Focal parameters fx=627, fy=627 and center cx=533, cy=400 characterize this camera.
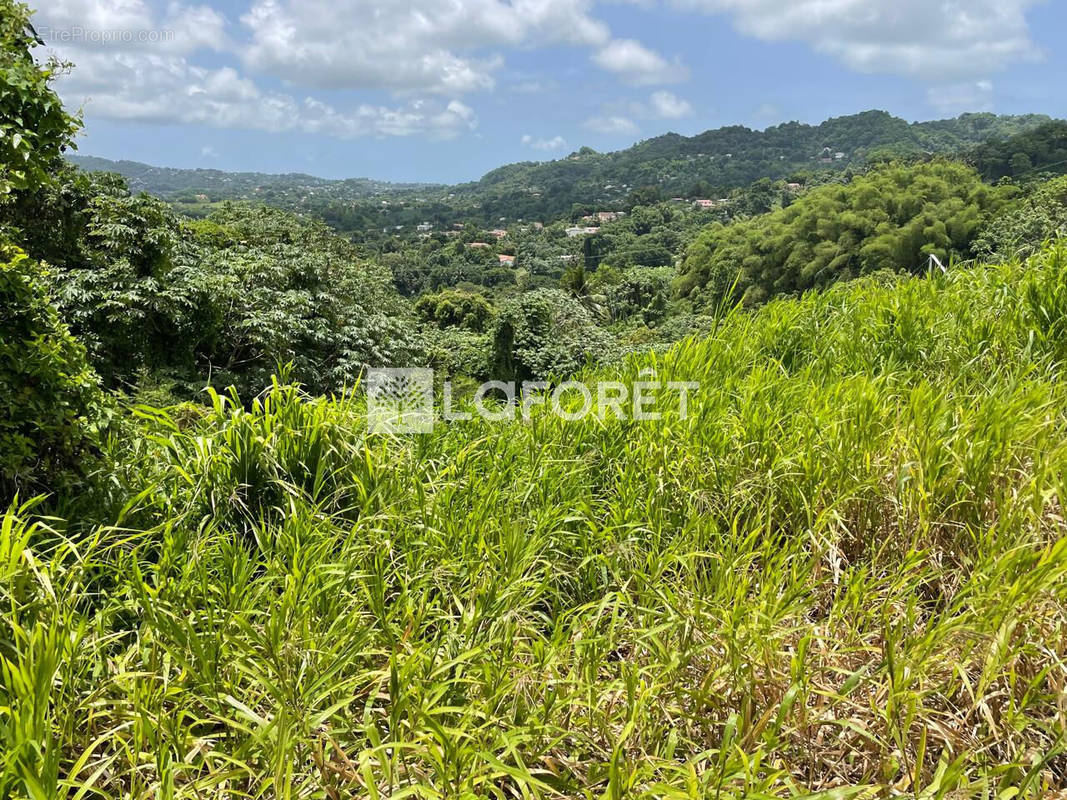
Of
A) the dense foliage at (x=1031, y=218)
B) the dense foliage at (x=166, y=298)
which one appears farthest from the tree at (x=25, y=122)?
the dense foliage at (x=1031, y=218)

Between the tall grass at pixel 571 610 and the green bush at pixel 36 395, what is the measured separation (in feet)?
0.49

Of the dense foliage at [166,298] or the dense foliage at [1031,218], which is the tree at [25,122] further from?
the dense foliage at [1031,218]

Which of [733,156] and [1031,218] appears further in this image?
[733,156]

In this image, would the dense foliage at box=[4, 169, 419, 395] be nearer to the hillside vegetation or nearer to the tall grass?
the hillside vegetation

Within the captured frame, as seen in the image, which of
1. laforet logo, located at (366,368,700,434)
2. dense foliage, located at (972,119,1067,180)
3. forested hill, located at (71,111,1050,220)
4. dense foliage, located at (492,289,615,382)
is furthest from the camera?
forested hill, located at (71,111,1050,220)

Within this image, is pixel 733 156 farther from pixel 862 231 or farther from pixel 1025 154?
pixel 862 231

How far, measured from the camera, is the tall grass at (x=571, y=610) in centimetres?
116

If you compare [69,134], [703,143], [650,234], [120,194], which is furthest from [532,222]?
[69,134]

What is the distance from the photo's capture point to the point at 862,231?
38.2m

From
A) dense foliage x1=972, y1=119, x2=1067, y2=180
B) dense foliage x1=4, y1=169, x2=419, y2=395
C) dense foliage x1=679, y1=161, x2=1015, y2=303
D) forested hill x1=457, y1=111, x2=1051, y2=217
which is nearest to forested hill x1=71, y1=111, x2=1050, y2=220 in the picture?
forested hill x1=457, y1=111, x2=1051, y2=217

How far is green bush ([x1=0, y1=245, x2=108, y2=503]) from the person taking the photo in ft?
5.57

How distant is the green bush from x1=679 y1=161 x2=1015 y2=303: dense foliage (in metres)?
33.6

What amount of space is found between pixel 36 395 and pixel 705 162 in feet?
480

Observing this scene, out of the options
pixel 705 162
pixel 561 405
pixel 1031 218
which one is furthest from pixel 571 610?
pixel 705 162
